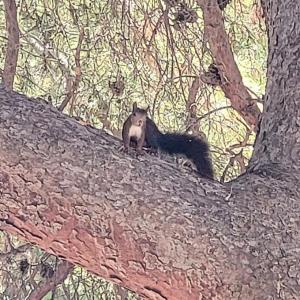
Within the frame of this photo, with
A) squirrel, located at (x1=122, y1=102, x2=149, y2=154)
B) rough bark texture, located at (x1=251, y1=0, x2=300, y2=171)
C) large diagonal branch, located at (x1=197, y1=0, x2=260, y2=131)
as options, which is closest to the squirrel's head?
squirrel, located at (x1=122, y1=102, x2=149, y2=154)

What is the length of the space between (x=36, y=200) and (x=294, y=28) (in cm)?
65

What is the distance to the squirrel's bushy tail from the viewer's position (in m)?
2.02

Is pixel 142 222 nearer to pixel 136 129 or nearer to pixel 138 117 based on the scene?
pixel 136 129

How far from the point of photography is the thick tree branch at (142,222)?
123 cm

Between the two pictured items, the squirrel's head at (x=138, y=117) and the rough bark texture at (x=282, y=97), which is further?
the squirrel's head at (x=138, y=117)

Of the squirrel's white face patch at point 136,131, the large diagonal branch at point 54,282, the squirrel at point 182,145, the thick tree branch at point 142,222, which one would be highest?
the squirrel at point 182,145

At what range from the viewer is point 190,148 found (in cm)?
204

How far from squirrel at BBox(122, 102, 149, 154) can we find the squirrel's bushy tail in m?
0.14

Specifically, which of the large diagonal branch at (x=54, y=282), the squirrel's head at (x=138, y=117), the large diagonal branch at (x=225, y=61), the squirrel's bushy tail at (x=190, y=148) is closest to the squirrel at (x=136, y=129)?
the squirrel's head at (x=138, y=117)

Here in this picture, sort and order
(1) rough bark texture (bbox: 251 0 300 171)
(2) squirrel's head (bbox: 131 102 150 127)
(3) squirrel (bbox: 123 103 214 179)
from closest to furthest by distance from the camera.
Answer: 1. (1) rough bark texture (bbox: 251 0 300 171)
2. (2) squirrel's head (bbox: 131 102 150 127)
3. (3) squirrel (bbox: 123 103 214 179)

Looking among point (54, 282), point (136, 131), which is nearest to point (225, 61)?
point (136, 131)

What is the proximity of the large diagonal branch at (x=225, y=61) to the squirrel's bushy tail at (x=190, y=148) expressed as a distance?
32cm

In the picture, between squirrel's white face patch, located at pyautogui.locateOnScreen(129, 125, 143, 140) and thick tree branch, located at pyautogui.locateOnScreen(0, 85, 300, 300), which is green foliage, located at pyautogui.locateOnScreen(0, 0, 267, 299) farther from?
thick tree branch, located at pyautogui.locateOnScreen(0, 85, 300, 300)

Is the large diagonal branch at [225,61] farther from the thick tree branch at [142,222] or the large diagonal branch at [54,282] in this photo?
the thick tree branch at [142,222]
